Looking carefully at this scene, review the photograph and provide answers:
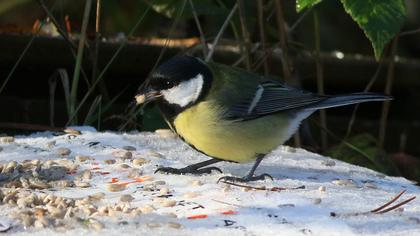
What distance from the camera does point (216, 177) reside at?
271cm

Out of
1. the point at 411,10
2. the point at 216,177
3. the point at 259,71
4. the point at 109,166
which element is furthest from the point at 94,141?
the point at 411,10

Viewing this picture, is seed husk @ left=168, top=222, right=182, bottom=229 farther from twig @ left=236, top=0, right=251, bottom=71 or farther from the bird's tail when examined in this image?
twig @ left=236, top=0, right=251, bottom=71

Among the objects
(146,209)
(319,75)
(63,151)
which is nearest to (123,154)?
(63,151)

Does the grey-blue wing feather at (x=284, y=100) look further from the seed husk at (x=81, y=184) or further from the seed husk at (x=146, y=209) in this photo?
the seed husk at (x=146, y=209)

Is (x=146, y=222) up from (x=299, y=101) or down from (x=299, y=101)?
down

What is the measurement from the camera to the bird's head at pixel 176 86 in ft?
9.18

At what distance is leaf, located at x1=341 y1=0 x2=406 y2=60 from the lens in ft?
9.17

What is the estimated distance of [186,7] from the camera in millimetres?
3730

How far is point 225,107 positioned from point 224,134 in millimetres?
100

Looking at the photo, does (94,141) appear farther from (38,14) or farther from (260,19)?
(38,14)

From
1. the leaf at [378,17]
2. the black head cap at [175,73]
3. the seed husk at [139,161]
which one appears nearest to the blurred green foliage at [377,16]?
the leaf at [378,17]

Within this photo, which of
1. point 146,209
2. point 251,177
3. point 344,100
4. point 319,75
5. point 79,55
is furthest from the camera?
point 319,75

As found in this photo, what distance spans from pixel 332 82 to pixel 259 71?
1.99 ft

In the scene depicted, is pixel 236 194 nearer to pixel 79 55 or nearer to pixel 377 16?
pixel 377 16
